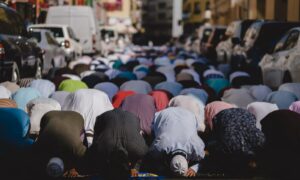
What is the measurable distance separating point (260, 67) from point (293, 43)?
2.48 meters

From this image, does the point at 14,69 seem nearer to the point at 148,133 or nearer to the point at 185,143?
the point at 148,133

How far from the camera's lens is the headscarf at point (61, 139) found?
8406 mm

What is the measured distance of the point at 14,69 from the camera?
13891 mm

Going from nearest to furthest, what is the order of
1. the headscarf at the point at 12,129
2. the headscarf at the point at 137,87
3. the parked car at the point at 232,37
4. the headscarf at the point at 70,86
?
the headscarf at the point at 12,129 < the headscarf at the point at 70,86 < the headscarf at the point at 137,87 < the parked car at the point at 232,37

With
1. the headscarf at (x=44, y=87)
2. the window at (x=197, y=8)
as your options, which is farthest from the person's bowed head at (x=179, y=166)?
the window at (x=197, y=8)

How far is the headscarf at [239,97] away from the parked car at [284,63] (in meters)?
1.50

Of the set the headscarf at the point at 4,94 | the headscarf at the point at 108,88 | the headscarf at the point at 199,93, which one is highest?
the headscarf at the point at 4,94

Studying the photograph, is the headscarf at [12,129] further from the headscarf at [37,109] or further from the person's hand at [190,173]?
the person's hand at [190,173]

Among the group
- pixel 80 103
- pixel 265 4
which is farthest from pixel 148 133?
pixel 265 4

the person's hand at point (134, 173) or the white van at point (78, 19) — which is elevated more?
the white van at point (78, 19)

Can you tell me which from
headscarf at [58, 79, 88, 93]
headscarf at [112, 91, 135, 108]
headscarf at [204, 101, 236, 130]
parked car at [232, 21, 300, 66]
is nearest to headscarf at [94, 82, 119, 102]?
headscarf at [58, 79, 88, 93]

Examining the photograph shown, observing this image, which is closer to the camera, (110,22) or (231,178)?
(231,178)

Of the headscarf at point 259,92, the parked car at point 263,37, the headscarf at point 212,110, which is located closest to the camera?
the headscarf at point 212,110

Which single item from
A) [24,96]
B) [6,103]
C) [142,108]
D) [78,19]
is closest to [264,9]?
[78,19]
